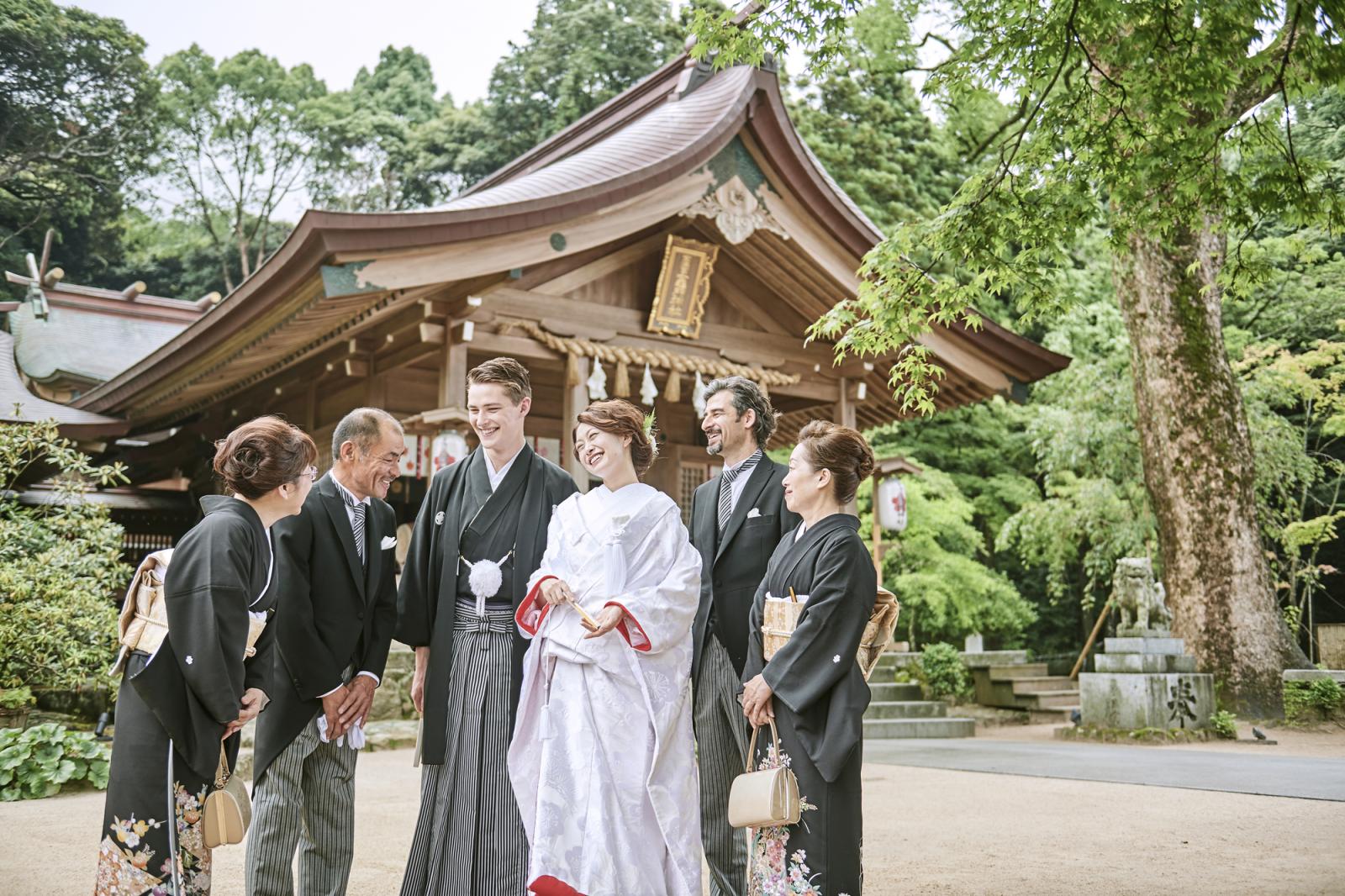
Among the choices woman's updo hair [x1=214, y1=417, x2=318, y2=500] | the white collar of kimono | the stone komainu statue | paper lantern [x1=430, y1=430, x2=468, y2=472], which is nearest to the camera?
woman's updo hair [x1=214, y1=417, x2=318, y2=500]

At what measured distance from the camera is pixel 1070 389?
15.0 meters

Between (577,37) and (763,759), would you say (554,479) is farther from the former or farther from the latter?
(577,37)

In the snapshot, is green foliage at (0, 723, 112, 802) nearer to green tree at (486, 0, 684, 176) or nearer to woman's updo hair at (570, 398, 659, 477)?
woman's updo hair at (570, 398, 659, 477)

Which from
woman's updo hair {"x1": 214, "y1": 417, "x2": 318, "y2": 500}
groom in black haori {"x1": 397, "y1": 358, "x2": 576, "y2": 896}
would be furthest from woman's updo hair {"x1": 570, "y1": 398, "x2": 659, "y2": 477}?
woman's updo hair {"x1": 214, "y1": 417, "x2": 318, "y2": 500}

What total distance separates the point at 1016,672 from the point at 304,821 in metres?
12.2

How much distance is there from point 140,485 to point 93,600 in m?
6.85

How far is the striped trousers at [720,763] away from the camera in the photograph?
3625mm

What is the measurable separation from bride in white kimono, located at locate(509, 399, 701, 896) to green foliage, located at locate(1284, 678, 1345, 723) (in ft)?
34.0

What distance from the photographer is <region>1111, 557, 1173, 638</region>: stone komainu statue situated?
10719 millimetres

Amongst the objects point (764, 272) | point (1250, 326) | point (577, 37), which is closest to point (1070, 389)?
point (1250, 326)

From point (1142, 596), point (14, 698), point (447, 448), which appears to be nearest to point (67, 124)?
point (14, 698)

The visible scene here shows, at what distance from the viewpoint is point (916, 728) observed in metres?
11.0

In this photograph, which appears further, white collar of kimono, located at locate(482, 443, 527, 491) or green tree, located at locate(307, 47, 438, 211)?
green tree, located at locate(307, 47, 438, 211)

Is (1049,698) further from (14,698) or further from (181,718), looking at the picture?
(181,718)
